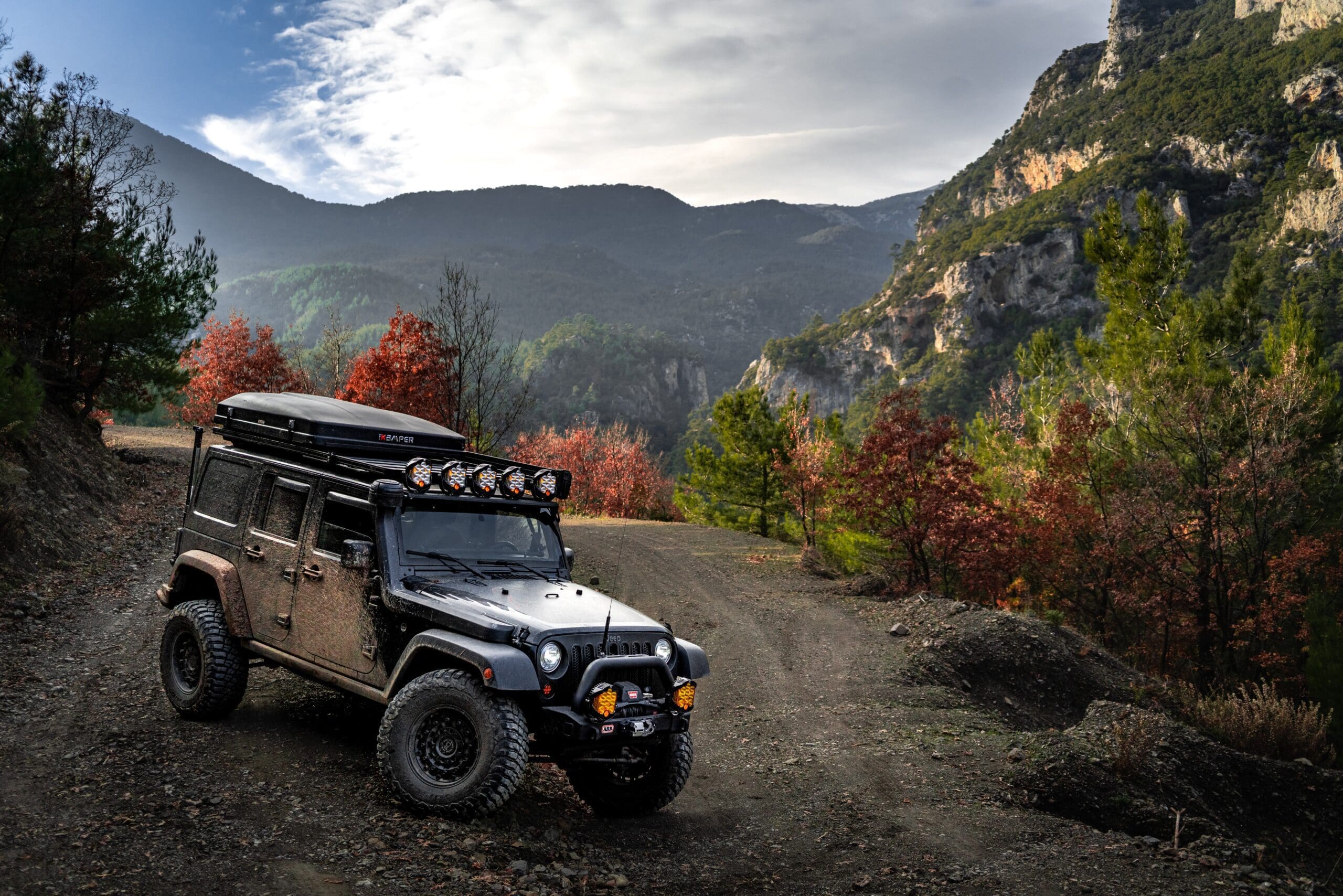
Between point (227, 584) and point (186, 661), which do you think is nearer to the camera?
point (227, 584)

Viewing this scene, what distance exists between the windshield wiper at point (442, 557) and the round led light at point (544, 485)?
2.73 feet

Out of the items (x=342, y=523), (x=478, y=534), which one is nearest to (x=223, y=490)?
(x=342, y=523)

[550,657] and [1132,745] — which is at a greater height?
[550,657]

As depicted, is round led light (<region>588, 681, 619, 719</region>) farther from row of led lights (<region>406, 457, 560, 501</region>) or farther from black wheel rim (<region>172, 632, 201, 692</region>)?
black wheel rim (<region>172, 632, 201, 692</region>)

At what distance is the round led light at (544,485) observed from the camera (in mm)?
7094

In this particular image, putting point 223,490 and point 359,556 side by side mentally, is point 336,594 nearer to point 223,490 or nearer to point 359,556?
point 359,556

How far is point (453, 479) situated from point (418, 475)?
28 centimetres

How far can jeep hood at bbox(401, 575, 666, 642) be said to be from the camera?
18.9 ft

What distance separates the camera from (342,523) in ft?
22.0

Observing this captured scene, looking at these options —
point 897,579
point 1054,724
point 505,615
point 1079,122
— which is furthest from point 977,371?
point 505,615

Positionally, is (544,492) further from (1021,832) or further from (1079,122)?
(1079,122)

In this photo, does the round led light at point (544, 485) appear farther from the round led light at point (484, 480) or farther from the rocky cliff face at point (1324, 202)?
the rocky cliff face at point (1324, 202)

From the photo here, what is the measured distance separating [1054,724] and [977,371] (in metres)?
110

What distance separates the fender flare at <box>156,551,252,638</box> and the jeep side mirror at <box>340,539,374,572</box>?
63.9 inches
